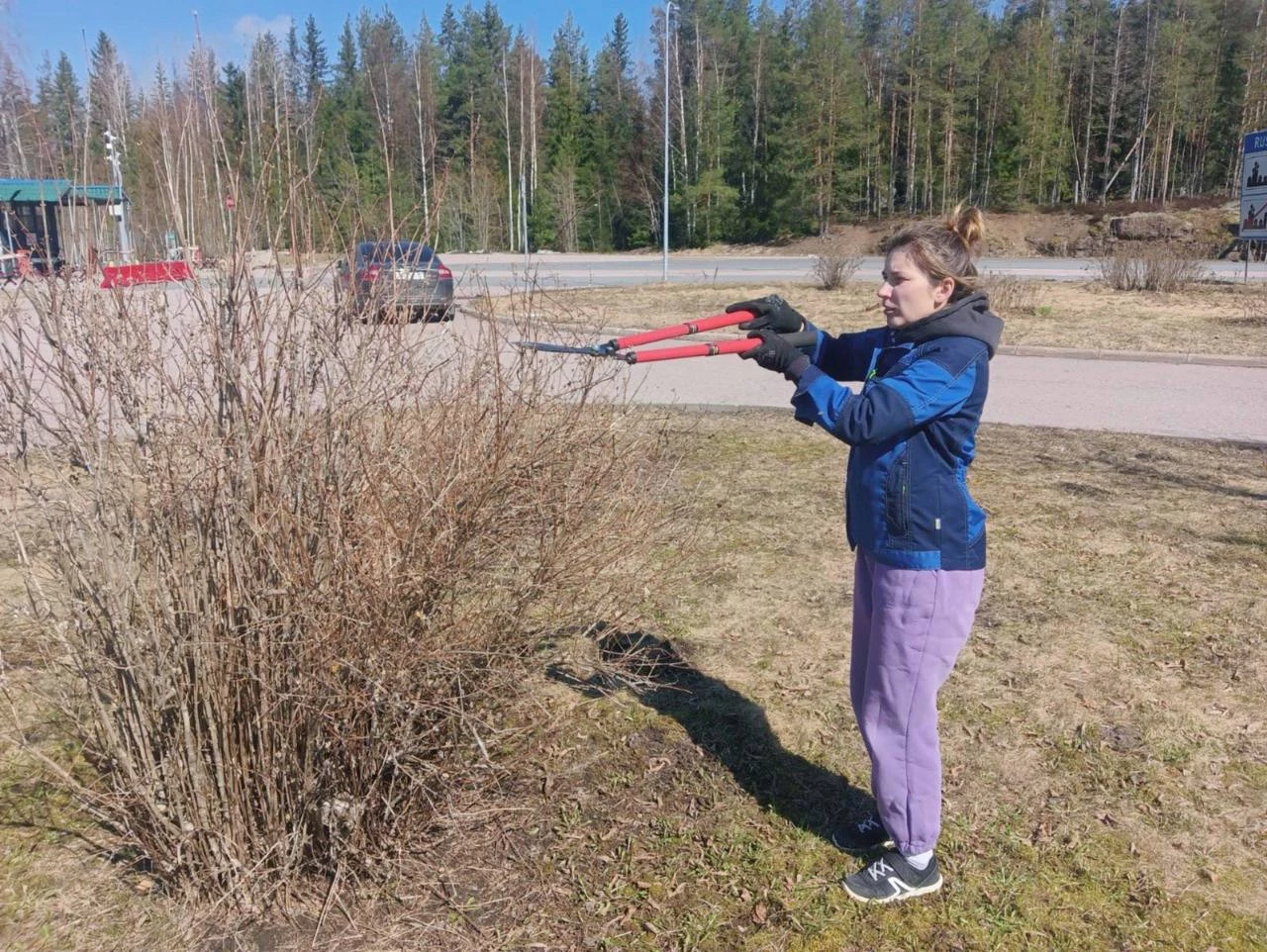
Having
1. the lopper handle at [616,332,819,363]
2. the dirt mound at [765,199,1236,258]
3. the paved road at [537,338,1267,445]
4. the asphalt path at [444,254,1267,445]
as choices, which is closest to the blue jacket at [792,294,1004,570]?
the lopper handle at [616,332,819,363]

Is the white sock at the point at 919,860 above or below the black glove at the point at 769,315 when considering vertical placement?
below

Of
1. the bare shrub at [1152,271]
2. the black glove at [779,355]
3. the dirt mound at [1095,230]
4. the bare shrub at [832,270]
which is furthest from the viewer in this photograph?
the dirt mound at [1095,230]

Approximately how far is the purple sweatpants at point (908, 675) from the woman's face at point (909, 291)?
0.64m

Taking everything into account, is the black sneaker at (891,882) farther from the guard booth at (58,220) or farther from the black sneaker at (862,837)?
the guard booth at (58,220)

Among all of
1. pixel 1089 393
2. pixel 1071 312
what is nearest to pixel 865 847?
pixel 1089 393

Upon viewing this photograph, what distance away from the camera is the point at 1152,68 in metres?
47.8

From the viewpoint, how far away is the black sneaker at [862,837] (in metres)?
2.97

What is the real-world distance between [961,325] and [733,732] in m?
1.78

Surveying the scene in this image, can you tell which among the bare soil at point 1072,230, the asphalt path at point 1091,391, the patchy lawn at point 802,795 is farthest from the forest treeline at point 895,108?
the patchy lawn at point 802,795

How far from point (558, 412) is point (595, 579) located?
641 millimetres

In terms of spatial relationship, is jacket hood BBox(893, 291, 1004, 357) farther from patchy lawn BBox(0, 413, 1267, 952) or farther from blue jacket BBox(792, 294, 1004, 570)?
patchy lawn BBox(0, 413, 1267, 952)

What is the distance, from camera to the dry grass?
43.2 feet

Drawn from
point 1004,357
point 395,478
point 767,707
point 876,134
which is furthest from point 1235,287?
point 876,134

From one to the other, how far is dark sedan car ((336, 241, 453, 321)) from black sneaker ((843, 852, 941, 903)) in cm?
201
